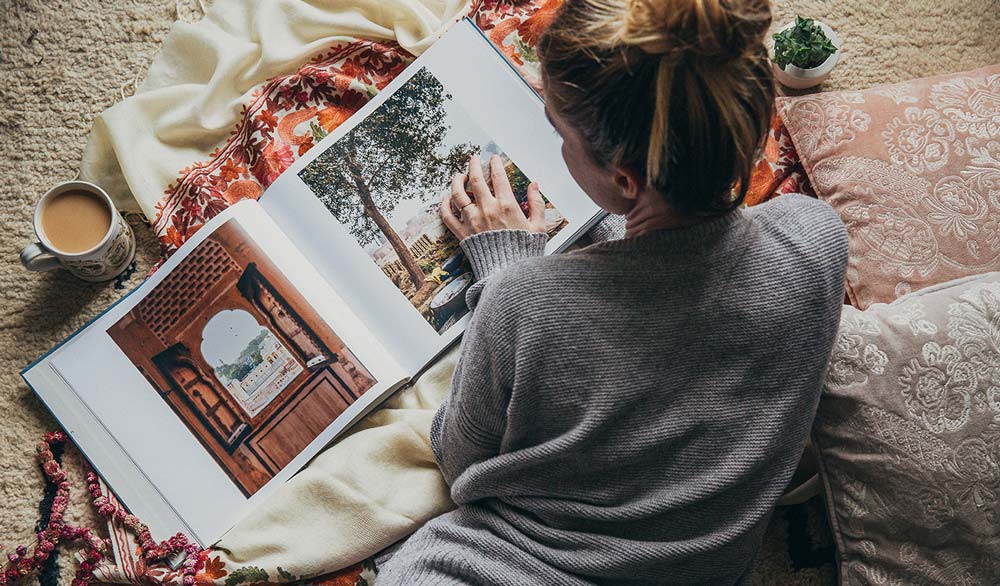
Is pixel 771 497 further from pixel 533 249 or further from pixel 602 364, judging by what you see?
pixel 533 249

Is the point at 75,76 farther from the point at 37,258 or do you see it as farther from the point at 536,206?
the point at 536,206

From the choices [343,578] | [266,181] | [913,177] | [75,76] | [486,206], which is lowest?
[913,177]

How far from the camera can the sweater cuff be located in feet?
3.02

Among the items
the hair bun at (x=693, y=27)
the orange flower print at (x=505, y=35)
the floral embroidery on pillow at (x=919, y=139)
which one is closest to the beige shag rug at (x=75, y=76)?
the floral embroidery on pillow at (x=919, y=139)

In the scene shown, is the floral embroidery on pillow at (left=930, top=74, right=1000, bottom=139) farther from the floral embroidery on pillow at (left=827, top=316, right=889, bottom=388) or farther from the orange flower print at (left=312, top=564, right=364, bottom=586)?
the orange flower print at (left=312, top=564, right=364, bottom=586)

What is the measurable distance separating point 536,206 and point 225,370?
0.42 meters

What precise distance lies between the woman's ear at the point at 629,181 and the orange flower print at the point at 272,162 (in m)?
0.54

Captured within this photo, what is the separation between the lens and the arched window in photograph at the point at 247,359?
37.8 inches

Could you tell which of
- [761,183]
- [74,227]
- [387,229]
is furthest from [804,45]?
[74,227]

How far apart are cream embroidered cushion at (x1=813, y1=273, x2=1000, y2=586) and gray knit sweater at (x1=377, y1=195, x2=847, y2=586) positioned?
122 millimetres

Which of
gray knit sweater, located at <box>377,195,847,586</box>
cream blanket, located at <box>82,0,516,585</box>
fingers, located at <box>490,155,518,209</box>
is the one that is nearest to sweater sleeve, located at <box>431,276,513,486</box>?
gray knit sweater, located at <box>377,195,847,586</box>

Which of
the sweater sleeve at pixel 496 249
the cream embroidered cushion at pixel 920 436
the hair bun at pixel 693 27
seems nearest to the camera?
the hair bun at pixel 693 27

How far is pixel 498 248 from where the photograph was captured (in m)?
0.92

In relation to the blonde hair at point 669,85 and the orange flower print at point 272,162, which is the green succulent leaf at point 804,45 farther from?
the orange flower print at point 272,162
